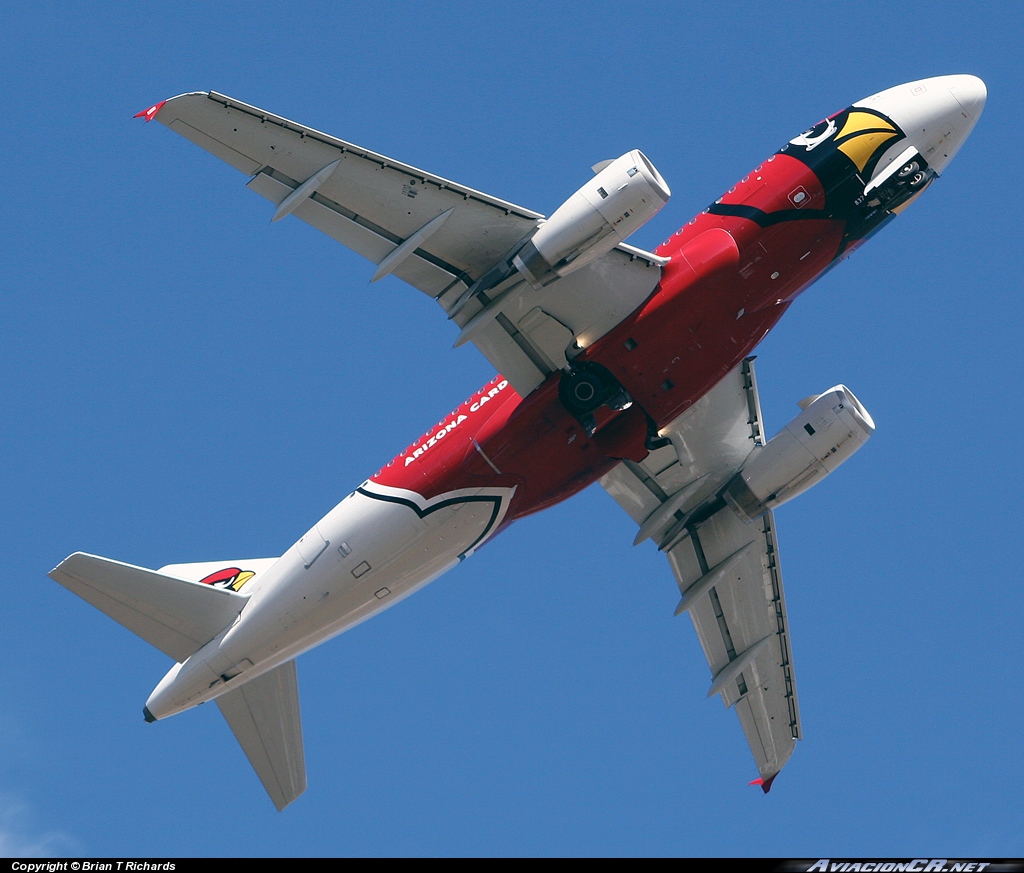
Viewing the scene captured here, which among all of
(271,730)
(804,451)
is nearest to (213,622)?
(271,730)

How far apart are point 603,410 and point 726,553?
8.59m

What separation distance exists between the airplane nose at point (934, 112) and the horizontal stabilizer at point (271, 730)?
2200 centimetres

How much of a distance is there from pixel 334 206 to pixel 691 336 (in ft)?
31.7

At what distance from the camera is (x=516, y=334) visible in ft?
129

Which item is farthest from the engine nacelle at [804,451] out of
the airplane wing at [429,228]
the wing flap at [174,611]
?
the wing flap at [174,611]

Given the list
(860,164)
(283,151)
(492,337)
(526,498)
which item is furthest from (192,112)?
(860,164)

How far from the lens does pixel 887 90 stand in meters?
40.2

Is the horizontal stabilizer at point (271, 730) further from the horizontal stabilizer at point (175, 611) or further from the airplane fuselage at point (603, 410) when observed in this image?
the horizontal stabilizer at point (175, 611)

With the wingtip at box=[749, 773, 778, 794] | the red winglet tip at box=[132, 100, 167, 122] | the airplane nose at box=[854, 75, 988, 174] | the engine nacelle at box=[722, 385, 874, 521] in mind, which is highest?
the red winglet tip at box=[132, 100, 167, 122]

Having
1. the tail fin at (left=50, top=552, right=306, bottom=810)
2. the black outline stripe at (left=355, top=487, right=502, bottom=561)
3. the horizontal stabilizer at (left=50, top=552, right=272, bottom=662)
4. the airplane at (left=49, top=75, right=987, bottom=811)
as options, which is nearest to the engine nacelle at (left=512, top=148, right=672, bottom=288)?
the airplane at (left=49, top=75, right=987, bottom=811)

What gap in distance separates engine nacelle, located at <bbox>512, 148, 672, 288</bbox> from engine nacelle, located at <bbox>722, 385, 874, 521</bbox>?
8.65 meters

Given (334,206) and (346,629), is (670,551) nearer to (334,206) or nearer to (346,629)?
(346,629)

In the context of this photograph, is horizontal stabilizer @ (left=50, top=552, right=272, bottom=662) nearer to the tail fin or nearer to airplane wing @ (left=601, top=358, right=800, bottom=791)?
the tail fin

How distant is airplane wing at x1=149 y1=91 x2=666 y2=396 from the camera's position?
36.4 meters
